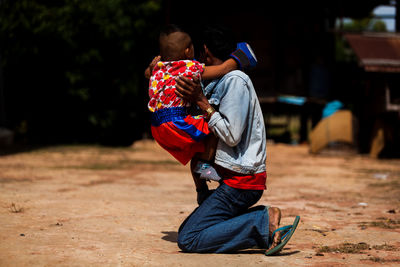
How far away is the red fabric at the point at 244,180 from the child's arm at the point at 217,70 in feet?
2.11

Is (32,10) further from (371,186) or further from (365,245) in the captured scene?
(365,245)

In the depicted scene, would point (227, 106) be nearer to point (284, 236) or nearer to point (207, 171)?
point (207, 171)

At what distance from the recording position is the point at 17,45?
13.2 metres

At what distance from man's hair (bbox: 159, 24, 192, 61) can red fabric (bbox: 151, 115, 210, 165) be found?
418 millimetres

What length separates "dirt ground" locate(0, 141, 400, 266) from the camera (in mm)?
3771

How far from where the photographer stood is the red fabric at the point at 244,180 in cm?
383

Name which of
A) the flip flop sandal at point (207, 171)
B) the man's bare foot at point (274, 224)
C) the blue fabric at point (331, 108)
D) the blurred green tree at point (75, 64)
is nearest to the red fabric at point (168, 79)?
the flip flop sandal at point (207, 171)

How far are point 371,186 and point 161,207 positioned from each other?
11.6 feet

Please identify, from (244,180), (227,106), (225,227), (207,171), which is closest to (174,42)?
(227,106)

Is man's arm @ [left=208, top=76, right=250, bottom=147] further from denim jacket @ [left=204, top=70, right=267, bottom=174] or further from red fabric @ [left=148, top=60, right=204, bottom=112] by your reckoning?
red fabric @ [left=148, top=60, right=204, bottom=112]

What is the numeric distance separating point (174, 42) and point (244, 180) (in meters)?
1.03

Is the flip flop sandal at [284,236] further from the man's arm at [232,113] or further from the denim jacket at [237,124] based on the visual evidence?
the man's arm at [232,113]

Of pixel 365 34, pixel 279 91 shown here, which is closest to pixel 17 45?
pixel 279 91

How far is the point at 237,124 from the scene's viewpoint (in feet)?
12.0
